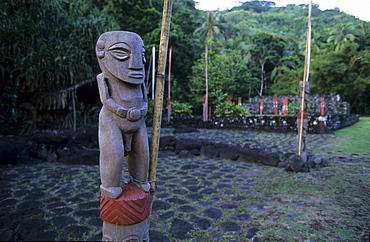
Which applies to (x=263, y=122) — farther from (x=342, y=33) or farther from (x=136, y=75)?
(x=342, y=33)

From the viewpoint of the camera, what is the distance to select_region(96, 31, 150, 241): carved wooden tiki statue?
6.01 feet

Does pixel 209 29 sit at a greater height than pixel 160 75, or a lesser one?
greater

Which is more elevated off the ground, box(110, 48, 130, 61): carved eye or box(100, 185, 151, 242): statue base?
box(110, 48, 130, 61): carved eye

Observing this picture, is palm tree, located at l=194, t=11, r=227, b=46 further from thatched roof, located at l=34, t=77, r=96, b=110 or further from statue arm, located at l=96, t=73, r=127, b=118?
statue arm, located at l=96, t=73, r=127, b=118

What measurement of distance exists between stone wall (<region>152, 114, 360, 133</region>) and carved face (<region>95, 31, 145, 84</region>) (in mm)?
11056

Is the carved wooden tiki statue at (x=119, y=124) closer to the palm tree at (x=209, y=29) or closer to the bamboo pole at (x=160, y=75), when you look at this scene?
the bamboo pole at (x=160, y=75)

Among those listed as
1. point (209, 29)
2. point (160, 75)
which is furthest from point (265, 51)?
point (160, 75)

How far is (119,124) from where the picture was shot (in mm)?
1940

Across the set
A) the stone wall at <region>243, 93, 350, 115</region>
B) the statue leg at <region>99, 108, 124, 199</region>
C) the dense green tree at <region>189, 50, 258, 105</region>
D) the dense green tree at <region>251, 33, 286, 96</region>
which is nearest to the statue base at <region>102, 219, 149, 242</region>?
the statue leg at <region>99, 108, 124, 199</region>

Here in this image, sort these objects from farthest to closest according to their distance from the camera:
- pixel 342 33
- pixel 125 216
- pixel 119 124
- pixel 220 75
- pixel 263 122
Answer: pixel 342 33 → pixel 220 75 → pixel 263 122 → pixel 119 124 → pixel 125 216

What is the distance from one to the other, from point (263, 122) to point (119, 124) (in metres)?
11.9

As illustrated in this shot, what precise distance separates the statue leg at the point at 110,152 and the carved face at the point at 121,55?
0.36m

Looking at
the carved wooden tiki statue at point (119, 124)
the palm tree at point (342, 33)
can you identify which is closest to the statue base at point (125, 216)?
the carved wooden tiki statue at point (119, 124)

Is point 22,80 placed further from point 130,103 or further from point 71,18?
point 130,103
